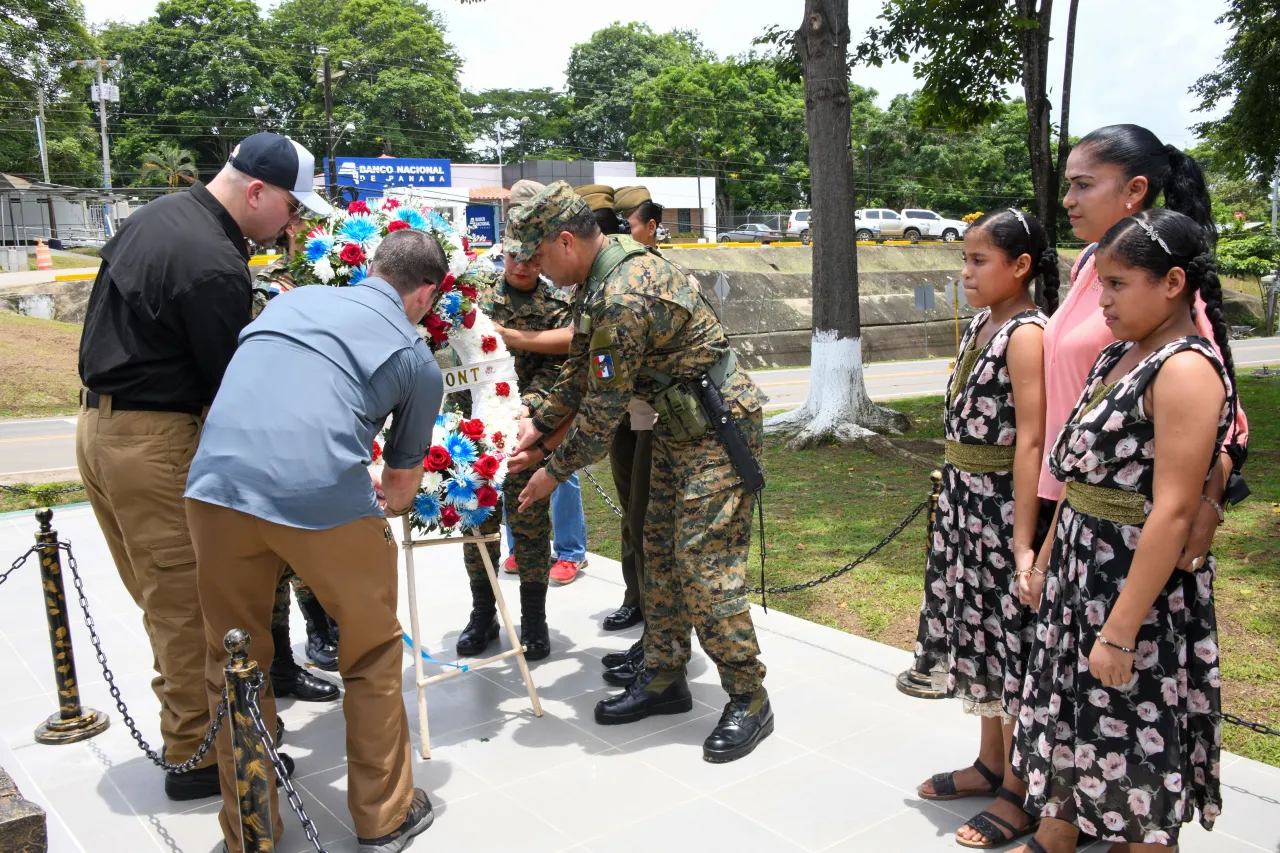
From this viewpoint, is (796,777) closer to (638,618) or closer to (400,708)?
(400,708)

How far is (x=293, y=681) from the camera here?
4652 mm

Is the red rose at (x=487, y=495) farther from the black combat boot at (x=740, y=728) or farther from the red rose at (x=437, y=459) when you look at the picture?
the black combat boot at (x=740, y=728)

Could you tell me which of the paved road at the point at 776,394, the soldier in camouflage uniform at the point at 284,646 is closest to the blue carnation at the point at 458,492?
the soldier in camouflage uniform at the point at 284,646

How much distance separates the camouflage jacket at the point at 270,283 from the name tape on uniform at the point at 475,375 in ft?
2.84

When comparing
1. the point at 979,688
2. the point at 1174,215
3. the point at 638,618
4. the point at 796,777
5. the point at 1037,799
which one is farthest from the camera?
the point at 638,618

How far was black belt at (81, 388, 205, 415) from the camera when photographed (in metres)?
3.48

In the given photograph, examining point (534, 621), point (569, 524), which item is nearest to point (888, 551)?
point (569, 524)

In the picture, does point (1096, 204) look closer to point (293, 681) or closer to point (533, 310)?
point (533, 310)

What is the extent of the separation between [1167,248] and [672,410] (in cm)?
185

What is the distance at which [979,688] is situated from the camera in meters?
Answer: 3.26

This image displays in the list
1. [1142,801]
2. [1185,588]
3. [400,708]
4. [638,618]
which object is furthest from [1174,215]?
[638,618]

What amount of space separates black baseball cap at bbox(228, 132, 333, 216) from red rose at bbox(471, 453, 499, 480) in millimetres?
1300

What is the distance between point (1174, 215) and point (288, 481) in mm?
2544

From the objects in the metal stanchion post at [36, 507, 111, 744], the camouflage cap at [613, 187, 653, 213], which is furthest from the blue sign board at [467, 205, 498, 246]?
the metal stanchion post at [36, 507, 111, 744]
